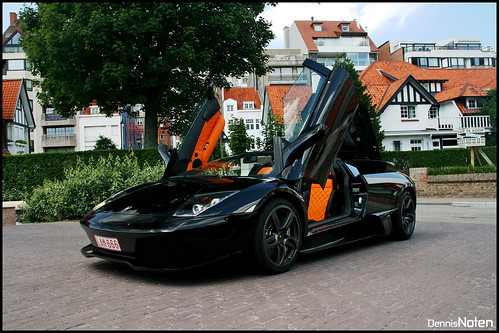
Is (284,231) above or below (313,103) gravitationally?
below

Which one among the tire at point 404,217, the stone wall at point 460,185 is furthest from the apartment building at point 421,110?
the tire at point 404,217

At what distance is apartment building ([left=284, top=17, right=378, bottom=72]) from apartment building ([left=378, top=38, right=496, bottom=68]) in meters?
4.00

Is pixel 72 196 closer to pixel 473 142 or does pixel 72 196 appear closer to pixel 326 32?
pixel 473 142

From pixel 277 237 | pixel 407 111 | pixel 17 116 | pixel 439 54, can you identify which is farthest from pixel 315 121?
pixel 439 54

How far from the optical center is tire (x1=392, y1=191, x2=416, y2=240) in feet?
20.0

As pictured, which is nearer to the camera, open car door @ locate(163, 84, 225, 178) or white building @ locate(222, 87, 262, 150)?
open car door @ locate(163, 84, 225, 178)

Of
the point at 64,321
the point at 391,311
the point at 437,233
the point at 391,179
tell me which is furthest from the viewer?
the point at 437,233

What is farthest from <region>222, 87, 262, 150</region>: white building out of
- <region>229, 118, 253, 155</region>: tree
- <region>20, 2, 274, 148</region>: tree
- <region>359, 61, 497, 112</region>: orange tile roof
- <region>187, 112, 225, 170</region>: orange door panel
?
<region>187, 112, 225, 170</region>: orange door panel

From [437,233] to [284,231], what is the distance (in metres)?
4.16

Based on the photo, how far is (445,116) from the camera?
146 ft

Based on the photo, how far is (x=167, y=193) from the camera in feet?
13.8

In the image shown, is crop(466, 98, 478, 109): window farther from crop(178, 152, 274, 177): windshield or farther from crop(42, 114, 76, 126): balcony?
crop(42, 114, 76, 126): balcony

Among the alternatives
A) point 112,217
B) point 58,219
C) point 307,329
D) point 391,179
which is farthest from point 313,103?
point 58,219

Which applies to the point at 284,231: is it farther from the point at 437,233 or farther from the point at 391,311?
the point at 437,233
